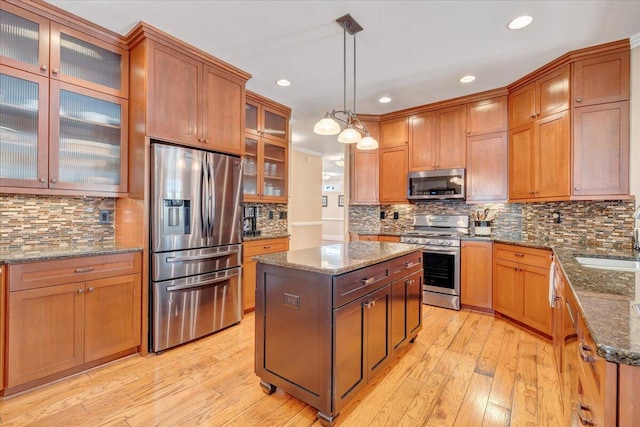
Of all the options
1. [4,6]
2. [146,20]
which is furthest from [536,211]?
[4,6]

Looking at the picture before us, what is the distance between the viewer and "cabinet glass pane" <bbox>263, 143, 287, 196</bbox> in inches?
163

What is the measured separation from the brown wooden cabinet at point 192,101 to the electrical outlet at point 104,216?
→ 89cm

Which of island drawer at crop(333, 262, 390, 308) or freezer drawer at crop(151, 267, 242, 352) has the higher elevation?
island drawer at crop(333, 262, 390, 308)

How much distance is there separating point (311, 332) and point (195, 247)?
1.54 meters

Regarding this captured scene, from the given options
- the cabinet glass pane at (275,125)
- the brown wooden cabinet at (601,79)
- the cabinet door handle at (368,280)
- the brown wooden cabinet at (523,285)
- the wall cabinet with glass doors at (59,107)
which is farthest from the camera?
the cabinet glass pane at (275,125)

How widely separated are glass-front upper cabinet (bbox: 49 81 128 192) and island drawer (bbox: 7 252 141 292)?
0.63 metres

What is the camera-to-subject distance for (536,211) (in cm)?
349

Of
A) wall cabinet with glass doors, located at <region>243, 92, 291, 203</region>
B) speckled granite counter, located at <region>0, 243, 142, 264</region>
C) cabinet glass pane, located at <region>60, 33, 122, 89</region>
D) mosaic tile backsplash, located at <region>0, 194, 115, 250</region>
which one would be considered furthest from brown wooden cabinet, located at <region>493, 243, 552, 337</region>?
cabinet glass pane, located at <region>60, 33, 122, 89</region>

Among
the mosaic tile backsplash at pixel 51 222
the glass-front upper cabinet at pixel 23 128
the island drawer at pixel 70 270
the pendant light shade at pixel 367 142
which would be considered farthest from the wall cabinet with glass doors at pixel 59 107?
the pendant light shade at pixel 367 142

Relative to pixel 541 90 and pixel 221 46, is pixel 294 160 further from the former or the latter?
pixel 541 90

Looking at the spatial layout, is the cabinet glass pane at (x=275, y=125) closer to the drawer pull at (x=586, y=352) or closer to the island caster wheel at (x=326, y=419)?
the island caster wheel at (x=326, y=419)

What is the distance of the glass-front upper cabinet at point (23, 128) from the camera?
211 centimetres

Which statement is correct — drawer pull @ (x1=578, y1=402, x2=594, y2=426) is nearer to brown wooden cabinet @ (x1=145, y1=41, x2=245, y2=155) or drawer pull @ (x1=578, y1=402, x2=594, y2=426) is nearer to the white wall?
brown wooden cabinet @ (x1=145, y1=41, x2=245, y2=155)

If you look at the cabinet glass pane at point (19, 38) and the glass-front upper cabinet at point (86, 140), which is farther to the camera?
the glass-front upper cabinet at point (86, 140)
